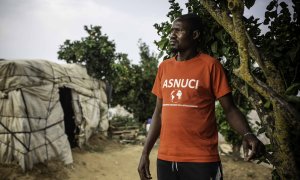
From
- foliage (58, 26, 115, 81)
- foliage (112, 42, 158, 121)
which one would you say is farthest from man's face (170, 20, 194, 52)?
foliage (112, 42, 158, 121)

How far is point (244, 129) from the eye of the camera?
185 centimetres

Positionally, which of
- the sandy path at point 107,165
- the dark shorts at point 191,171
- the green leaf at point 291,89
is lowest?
the sandy path at point 107,165

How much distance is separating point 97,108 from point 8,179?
5428 mm

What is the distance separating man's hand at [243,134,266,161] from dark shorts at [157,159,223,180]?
0.30m

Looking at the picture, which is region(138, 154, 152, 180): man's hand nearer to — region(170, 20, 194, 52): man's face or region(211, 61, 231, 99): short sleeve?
region(211, 61, 231, 99): short sleeve

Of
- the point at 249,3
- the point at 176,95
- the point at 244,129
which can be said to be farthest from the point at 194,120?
the point at 249,3

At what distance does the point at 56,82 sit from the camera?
8758 millimetres

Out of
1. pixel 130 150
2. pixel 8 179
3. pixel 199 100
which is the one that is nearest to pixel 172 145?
pixel 199 100

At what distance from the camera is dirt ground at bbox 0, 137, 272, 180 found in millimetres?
6969

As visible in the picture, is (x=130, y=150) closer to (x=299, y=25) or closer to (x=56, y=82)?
(x=56, y=82)

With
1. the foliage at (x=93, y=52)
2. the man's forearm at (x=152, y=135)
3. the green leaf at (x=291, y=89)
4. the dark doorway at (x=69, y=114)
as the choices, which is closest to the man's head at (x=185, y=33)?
the man's forearm at (x=152, y=135)

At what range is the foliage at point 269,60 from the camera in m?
1.65

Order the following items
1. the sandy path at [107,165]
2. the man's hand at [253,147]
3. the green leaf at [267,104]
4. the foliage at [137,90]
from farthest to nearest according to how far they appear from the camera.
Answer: the foliage at [137,90] → the sandy path at [107,165] → the green leaf at [267,104] → the man's hand at [253,147]

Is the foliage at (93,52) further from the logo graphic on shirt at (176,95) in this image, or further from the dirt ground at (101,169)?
the logo graphic on shirt at (176,95)
